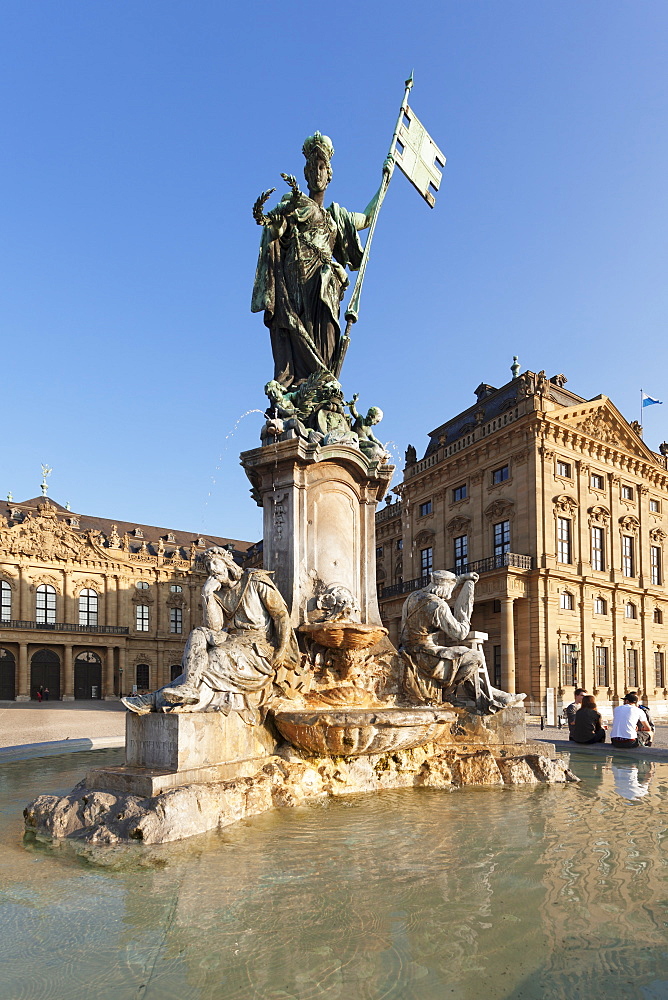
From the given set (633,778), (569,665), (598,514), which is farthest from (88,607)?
(633,778)

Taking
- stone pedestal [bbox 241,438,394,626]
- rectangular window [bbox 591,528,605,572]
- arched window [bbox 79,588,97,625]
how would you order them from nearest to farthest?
stone pedestal [bbox 241,438,394,626]
rectangular window [bbox 591,528,605,572]
arched window [bbox 79,588,97,625]

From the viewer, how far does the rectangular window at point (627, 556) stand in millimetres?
42375

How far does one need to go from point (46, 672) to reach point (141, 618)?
1039 centimetres

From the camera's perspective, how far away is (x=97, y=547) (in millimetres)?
65375

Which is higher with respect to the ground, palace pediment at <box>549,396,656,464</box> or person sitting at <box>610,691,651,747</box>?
palace pediment at <box>549,396,656,464</box>

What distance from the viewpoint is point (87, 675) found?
6334 cm

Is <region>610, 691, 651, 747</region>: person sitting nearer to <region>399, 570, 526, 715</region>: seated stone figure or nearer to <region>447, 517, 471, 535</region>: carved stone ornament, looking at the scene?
<region>399, 570, 526, 715</region>: seated stone figure

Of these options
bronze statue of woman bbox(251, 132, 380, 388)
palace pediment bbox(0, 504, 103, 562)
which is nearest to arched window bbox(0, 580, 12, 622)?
palace pediment bbox(0, 504, 103, 562)

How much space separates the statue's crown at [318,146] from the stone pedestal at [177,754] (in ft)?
28.7

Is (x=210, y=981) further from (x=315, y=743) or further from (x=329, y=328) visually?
(x=329, y=328)

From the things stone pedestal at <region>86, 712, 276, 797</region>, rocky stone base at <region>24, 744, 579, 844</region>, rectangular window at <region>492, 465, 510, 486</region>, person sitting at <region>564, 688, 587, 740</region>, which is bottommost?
person sitting at <region>564, 688, 587, 740</region>

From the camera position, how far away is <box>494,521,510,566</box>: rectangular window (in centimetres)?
3959

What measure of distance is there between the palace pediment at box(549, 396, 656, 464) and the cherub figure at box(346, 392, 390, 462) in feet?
98.7

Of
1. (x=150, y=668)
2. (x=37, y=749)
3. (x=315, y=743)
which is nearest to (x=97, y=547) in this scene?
(x=150, y=668)
